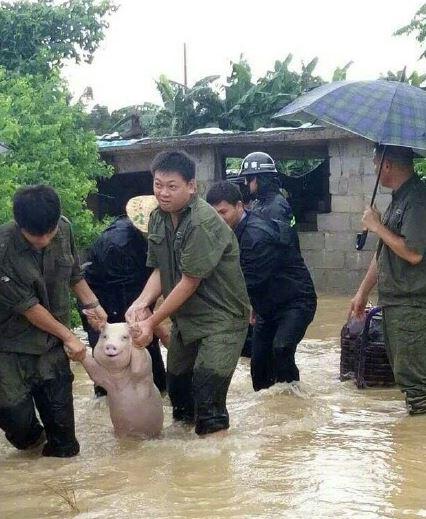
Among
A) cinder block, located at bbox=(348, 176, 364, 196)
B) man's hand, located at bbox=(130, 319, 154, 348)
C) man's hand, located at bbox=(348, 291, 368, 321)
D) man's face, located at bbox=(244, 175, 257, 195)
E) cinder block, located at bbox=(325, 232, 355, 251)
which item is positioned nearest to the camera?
man's hand, located at bbox=(130, 319, 154, 348)

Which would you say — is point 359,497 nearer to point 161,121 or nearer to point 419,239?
point 419,239

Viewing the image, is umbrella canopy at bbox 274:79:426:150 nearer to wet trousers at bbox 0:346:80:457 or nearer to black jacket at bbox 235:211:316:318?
black jacket at bbox 235:211:316:318

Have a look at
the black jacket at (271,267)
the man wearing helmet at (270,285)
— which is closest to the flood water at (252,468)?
the man wearing helmet at (270,285)

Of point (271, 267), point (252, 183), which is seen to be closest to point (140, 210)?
point (252, 183)

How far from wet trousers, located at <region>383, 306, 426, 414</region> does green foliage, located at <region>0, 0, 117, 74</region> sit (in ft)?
36.7

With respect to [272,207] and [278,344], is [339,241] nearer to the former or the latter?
[272,207]

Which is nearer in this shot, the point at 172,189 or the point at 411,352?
the point at 172,189

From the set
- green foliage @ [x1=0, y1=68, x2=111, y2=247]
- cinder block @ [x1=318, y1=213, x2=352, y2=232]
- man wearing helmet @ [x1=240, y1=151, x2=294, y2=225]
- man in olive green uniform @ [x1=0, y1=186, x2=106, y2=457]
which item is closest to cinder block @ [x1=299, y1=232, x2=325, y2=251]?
cinder block @ [x1=318, y1=213, x2=352, y2=232]

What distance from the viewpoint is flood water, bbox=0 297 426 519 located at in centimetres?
429

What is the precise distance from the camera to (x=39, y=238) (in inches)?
196

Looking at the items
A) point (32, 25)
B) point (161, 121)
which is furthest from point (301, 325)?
point (161, 121)

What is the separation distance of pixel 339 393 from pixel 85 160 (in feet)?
21.6

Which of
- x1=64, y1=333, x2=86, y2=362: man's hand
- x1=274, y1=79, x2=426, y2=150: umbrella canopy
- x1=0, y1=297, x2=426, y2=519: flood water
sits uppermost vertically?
x1=274, y1=79, x2=426, y2=150: umbrella canopy

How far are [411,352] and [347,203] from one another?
789 centimetres
